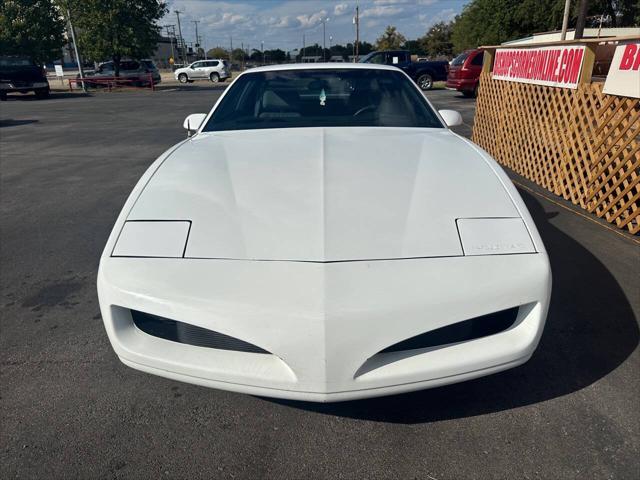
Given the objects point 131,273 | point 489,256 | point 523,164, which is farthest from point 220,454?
point 523,164

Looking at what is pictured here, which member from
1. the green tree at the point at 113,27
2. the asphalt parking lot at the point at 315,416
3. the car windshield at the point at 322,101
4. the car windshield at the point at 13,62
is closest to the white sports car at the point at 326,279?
the asphalt parking lot at the point at 315,416

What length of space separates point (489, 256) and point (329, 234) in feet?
2.02

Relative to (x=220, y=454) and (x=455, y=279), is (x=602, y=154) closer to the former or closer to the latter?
(x=455, y=279)

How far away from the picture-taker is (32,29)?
25.6 metres

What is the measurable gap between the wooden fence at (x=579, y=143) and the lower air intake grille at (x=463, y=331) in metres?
3.36

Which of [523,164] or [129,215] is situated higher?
[129,215]

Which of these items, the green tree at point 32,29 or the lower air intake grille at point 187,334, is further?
the green tree at point 32,29

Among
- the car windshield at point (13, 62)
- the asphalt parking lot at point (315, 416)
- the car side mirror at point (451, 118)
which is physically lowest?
the asphalt parking lot at point (315, 416)

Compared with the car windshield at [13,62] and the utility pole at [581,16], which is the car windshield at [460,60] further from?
the car windshield at [13,62]

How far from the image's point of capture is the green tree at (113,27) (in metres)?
25.7

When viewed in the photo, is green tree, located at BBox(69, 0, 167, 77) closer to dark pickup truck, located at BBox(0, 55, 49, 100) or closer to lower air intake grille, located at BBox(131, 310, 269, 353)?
dark pickup truck, located at BBox(0, 55, 49, 100)

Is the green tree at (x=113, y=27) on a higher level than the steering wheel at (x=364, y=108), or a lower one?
higher

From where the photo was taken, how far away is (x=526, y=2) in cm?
2914

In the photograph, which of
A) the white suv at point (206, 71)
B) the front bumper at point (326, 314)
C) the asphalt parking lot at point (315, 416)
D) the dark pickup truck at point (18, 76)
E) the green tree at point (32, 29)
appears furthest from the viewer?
the white suv at point (206, 71)
